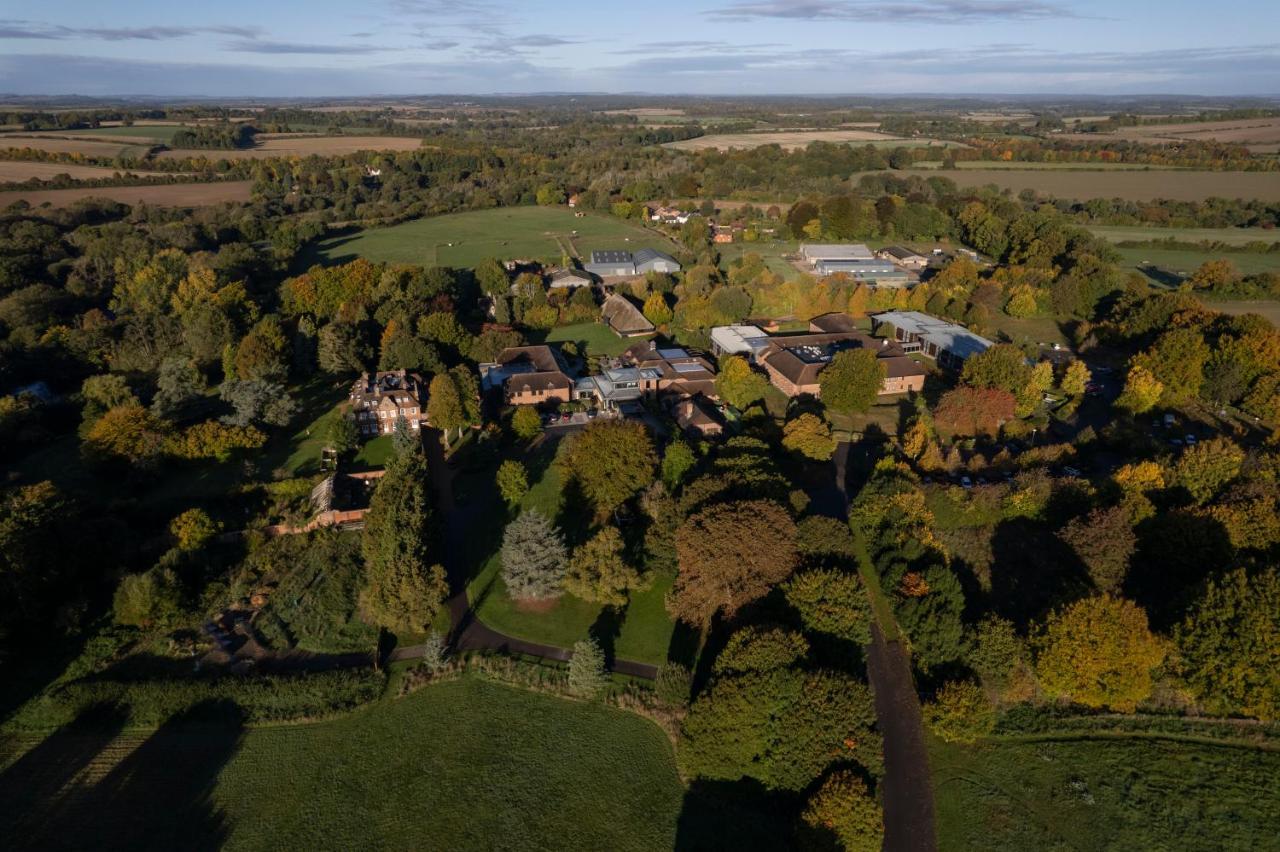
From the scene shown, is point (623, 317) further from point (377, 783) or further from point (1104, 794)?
point (1104, 794)

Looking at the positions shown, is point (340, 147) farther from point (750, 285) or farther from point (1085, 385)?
point (1085, 385)

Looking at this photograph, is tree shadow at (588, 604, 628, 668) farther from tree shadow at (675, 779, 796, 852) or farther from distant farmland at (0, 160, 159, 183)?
distant farmland at (0, 160, 159, 183)

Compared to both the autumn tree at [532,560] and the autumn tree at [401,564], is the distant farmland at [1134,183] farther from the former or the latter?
the autumn tree at [401,564]

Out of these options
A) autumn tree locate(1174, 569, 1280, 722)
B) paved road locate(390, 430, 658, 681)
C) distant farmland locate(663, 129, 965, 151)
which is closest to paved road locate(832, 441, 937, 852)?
paved road locate(390, 430, 658, 681)

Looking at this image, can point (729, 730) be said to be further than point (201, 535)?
No

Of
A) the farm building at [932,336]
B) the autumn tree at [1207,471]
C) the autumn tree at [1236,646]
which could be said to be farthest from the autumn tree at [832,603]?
the farm building at [932,336]

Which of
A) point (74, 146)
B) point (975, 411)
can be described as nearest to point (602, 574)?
point (975, 411)

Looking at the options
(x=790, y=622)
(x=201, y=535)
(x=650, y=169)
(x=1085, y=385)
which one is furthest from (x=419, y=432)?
(x=650, y=169)
